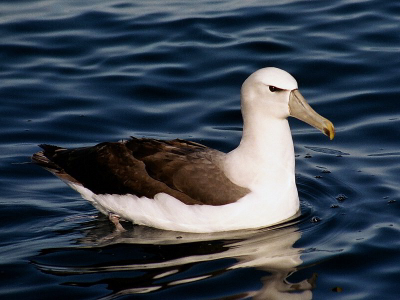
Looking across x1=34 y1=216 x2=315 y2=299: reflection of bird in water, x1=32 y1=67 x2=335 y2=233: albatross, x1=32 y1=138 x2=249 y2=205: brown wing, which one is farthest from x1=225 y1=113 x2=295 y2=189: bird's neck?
x1=34 y1=216 x2=315 y2=299: reflection of bird in water

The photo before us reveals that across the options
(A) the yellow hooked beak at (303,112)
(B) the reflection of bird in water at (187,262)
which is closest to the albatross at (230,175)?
(A) the yellow hooked beak at (303,112)

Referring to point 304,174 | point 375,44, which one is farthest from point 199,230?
point 375,44

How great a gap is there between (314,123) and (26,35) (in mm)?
6785

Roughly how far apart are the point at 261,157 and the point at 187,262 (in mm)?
1196

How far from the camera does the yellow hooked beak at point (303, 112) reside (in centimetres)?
845

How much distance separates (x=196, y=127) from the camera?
36.8 feet

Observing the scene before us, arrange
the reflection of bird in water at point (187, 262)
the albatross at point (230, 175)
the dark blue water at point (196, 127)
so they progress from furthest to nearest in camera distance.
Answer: the albatross at point (230, 175) < the dark blue water at point (196, 127) < the reflection of bird in water at point (187, 262)

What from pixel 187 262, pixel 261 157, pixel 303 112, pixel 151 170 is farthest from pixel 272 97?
pixel 187 262

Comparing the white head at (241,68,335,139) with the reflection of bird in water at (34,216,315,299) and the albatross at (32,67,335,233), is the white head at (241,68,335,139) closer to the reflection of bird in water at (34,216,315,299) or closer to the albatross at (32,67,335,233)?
the albatross at (32,67,335,233)

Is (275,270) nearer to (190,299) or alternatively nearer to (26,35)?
(190,299)

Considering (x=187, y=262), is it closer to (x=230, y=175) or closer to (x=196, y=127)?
(x=230, y=175)

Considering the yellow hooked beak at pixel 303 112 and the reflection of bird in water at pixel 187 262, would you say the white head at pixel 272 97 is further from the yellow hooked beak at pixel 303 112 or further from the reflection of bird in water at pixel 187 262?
the reflection of bird in water at pixel 187 262

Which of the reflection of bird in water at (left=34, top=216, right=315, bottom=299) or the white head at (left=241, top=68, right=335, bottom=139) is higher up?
the white head at (left=241, top=68, right=335, bottom=139)

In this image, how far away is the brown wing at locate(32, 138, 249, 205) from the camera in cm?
841
